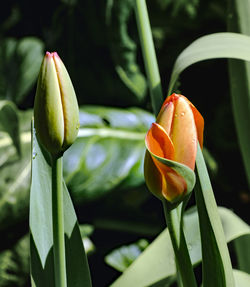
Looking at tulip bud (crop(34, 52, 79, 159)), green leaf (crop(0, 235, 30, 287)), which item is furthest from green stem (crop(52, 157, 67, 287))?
green leaf (crop(0, 235, 30, 287))

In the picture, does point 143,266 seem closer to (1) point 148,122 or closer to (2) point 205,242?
(2) point 205,242

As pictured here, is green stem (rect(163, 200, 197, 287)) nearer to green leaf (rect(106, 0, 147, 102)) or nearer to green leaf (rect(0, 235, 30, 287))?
green leaf (rect(0, 235, 30, 287))

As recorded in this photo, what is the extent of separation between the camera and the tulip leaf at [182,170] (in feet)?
0.93

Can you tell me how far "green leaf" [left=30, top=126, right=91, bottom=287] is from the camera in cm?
35

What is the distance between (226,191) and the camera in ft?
3.98

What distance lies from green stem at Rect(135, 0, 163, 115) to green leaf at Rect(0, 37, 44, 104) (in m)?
0.77

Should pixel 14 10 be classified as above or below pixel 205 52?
below

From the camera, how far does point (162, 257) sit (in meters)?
0.43

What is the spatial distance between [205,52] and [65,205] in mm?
129

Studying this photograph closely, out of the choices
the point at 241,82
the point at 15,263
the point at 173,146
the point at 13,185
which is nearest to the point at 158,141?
the point at 173,146

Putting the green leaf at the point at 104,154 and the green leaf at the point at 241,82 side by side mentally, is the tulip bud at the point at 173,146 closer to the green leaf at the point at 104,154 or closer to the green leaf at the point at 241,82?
the green leaf at the point at 241,82

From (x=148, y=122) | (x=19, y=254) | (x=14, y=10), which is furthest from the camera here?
(x=14, y=10)

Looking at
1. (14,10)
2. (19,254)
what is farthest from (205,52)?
(14,10)

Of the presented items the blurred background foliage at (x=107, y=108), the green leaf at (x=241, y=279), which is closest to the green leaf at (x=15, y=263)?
the blurred background foliage at (x=107, y=108)
